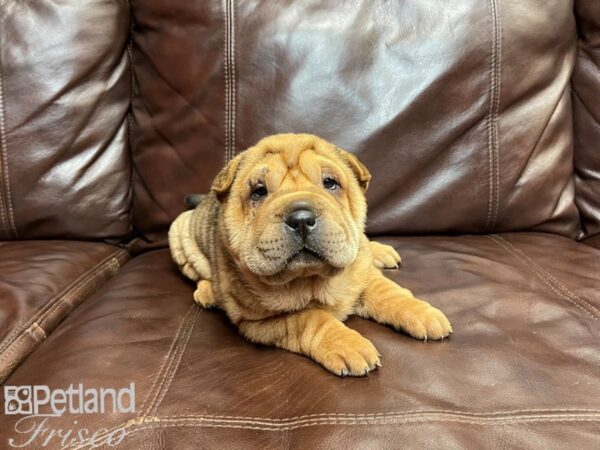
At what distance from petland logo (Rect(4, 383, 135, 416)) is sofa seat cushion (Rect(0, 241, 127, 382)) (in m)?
0.15

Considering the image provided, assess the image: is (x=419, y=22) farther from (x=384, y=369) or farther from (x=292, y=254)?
(x=384, y=369)

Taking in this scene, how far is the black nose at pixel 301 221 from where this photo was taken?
51.4 inches

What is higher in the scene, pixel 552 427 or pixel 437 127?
pixel 437 127

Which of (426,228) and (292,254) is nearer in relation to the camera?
(292,254)

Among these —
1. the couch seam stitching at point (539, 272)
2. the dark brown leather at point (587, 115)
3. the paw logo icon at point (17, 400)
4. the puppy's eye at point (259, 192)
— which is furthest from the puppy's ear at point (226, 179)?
the dark brown leather at point (587, 115)

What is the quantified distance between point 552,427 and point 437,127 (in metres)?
1.26

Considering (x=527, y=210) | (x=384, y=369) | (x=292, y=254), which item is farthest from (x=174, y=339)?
(x=527, y=210)

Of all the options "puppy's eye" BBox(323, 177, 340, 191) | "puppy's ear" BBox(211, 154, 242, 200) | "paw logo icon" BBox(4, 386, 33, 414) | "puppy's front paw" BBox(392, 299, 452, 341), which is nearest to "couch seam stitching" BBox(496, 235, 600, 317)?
"puppy's front paw" BBox(392, 299, 452, 341)

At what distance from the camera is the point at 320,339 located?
4.39ft

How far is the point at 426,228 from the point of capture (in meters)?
2.10

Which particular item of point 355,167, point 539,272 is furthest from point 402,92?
point 539,272

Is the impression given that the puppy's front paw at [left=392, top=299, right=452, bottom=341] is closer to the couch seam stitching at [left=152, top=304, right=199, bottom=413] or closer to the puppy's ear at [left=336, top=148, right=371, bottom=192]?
the puppy's ear at [left=336, top=148, right=371, bottom=192]

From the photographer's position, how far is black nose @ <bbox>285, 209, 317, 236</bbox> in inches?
51.4

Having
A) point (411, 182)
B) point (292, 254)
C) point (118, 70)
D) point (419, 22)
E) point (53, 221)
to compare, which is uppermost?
point (419, 22)
